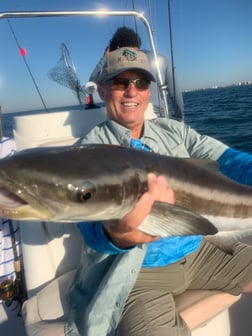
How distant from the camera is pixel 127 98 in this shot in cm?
341

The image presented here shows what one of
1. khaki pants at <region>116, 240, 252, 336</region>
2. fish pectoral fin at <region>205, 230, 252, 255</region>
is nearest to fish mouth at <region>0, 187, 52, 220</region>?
khaki pants at <region>116, 240, 252, 336</region>

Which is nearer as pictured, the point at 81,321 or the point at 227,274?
the point at 81,321

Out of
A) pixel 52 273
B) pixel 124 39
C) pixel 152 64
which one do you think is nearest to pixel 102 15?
pixel 124 39

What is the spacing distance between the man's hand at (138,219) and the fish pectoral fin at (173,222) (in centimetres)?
7

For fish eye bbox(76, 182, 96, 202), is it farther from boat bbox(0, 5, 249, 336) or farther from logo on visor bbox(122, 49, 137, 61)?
logo on visor bbox(122, 49, 137, 61)

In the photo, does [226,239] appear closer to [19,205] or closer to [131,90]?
[131,90]

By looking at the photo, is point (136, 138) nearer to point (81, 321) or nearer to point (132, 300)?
point (132, 300)

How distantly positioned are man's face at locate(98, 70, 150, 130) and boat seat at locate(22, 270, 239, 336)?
184 centimetres

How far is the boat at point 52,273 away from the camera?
10.1 ft

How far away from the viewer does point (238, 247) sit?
3598 mm

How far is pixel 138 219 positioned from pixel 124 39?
3.85 metres

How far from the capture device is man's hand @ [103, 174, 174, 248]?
6.63 feet

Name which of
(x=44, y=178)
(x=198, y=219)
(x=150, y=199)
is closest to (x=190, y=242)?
(x=198, y=219)

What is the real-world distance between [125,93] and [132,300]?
6.63 feet
